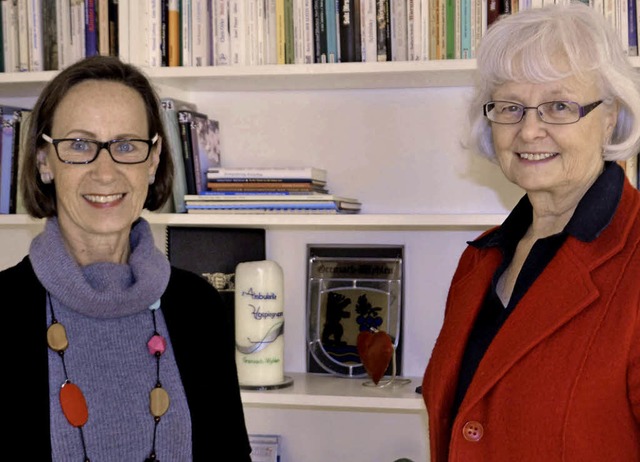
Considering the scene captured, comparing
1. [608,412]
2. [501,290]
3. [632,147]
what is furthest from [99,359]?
[632,147]

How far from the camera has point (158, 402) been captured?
5.42 ft

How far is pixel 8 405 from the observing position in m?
1.54

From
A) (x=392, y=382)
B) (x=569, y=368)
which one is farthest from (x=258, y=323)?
(x=569, y=368)

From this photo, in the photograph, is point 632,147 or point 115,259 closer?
point 632,147

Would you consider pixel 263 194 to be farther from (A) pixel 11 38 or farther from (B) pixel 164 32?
(A) pixel 11 38

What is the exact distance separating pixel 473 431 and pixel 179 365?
1.75 ft

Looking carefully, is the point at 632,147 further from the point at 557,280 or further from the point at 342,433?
the point at 342,433

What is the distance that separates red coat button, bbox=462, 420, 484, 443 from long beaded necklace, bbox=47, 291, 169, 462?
51 cm

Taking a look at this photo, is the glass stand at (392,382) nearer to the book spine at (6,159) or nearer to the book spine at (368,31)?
the book spine at (368,31)

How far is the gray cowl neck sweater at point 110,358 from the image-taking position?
5.23 ft

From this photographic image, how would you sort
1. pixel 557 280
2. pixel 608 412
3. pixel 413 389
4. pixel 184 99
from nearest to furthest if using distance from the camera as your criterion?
pixel 608 412 < pixel 557 280 < pixel 413 389 < pixel 184 99

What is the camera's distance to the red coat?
53.9 inches

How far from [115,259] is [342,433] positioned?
1.01m

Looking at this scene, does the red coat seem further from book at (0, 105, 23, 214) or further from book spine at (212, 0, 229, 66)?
book at (0, 105, 23, 214)
